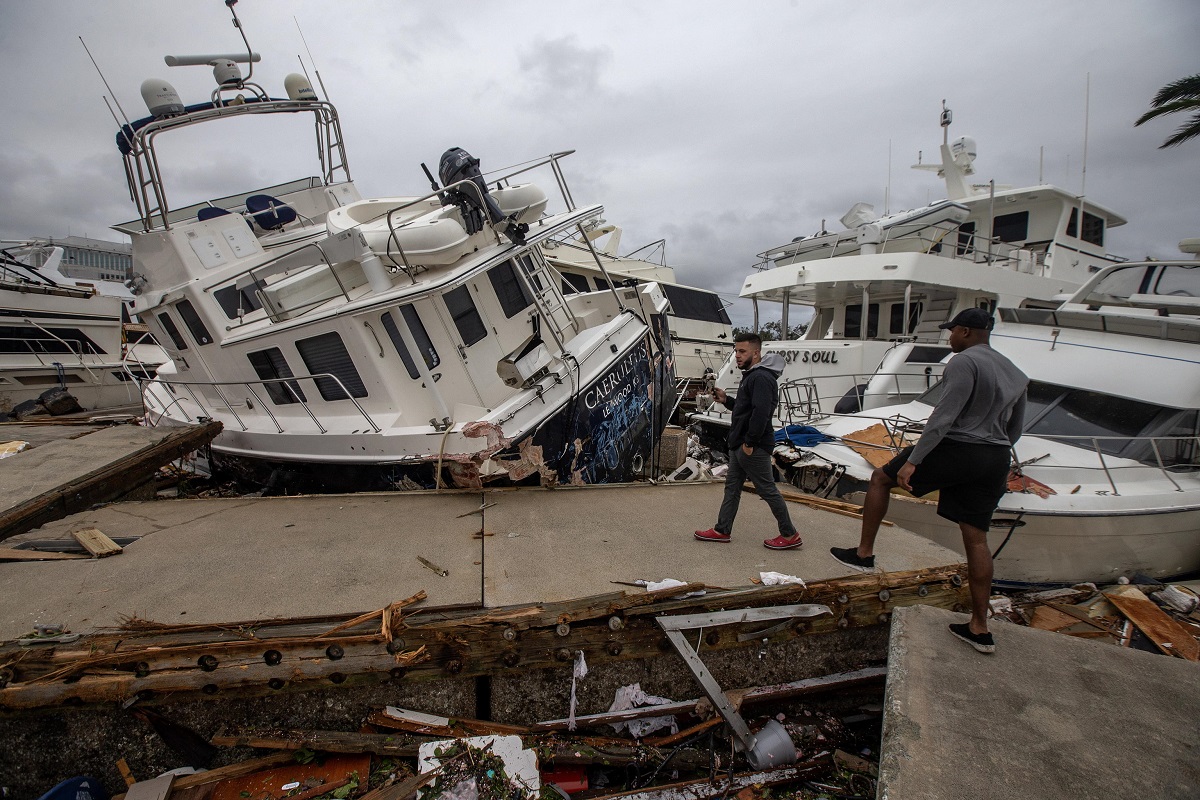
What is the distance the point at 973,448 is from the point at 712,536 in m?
1.66

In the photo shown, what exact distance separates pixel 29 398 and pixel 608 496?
1477 cm

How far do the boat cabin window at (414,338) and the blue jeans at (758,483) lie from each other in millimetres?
3270

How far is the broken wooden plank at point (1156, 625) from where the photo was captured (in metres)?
3.73

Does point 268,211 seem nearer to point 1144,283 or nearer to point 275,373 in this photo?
point 275,373

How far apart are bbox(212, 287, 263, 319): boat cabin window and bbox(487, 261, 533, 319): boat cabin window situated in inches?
119

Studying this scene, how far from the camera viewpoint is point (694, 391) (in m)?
15.3

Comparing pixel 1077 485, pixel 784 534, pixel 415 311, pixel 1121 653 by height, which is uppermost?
pixel 415 311

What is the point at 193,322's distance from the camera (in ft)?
21.7

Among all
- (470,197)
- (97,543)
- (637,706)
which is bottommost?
(637,706)

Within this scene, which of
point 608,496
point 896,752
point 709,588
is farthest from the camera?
point 608,496

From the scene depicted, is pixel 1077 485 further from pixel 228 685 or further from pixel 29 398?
pixel 29 398

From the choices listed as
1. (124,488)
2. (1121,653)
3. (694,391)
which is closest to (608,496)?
(1121,653)

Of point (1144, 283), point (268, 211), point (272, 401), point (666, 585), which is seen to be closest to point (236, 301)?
point (272, 401)

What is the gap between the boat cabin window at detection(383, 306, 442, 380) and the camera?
17.2 feet
